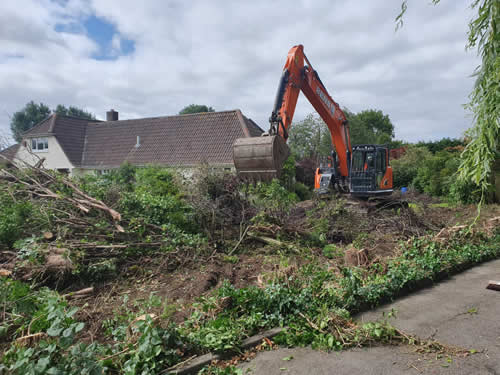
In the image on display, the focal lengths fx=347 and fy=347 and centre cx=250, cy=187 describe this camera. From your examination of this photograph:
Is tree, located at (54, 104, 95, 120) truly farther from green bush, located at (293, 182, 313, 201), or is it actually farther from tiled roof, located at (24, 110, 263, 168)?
green bush, located at (293, 182, 313, 201)

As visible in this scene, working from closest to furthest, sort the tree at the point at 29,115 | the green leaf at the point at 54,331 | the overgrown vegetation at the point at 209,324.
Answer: the green leaf at the point at 54,331, the overgrown vegetation at the point at 209,324, the tree at the point at 29,115

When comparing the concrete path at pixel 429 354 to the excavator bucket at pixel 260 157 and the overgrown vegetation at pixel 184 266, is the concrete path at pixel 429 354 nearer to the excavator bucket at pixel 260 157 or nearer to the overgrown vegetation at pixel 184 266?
the overgrown vegetation at pixel 184 266

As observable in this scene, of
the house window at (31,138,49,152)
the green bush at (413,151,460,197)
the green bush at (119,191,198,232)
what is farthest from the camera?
the house window at (31,138,49,152)

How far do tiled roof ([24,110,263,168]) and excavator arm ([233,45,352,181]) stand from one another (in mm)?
11167

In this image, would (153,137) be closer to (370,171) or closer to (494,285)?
(370,171)

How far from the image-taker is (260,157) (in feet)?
25.4

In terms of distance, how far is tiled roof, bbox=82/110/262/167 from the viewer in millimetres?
23672

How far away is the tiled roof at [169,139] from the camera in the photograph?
23672mm

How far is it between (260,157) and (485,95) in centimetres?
427

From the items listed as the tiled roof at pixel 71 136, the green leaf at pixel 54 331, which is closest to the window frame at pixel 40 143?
the tiled roof at pixel 71 136

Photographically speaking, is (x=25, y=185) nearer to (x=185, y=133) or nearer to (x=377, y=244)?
(x=377, y=244)

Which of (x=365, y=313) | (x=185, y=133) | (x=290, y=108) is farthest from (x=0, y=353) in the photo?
(x=185, y=133)

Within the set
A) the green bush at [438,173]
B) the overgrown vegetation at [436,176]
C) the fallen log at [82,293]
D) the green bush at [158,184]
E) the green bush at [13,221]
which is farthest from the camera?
the green bush at [438,173]

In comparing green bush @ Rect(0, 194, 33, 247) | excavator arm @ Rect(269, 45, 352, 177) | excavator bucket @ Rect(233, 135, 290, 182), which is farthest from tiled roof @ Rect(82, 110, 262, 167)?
green bush @ Rect(0, 194, 33, 247)
